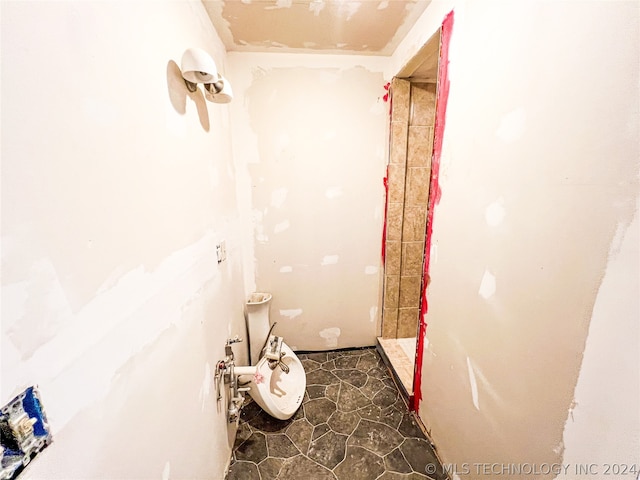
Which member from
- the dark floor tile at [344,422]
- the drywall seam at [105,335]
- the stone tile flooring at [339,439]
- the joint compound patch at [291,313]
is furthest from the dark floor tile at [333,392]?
the drywall seam at [105,335]

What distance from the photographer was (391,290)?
2135 mm

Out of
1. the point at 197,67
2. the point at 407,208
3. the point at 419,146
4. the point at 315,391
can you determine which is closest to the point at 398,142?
the point at 419,146

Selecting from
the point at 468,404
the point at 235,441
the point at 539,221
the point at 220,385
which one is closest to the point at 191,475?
the point at 220,385

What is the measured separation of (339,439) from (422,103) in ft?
7.52

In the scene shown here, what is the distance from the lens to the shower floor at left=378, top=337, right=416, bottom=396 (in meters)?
1.80

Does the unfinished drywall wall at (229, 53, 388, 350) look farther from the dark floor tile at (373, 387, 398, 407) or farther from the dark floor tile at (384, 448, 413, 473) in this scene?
the dark floor tile at (384, 448, 413, 473)

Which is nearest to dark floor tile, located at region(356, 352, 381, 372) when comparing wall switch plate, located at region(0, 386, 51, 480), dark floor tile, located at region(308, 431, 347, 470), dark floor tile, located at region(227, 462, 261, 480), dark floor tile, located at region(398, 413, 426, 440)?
dark floor tile, located at region(398, 413, 426, 440)

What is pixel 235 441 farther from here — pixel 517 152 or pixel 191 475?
pixel 517 152

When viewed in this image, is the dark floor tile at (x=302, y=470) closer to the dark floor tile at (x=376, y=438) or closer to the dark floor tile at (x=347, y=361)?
the dark floor tile at (x=376, y=438)

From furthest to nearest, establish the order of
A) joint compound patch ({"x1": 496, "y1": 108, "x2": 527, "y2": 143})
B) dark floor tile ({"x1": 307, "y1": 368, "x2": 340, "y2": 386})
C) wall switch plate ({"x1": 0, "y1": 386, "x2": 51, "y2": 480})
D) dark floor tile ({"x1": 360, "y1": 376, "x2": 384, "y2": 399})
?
dark floor tile ({"x1": 307, "y1": 368, "x2": 340, "y2": 386})
dark floor tile ({"x1": 360, "y1": 376, "x2": 384, "y2": 399})
joint compound patch ({"x1": 496, "y1": 108, "x2": 527, "y2": 143})
wall switch plate ({"x1": 0, "y1": 386, "x2": 51, "y2": 480})

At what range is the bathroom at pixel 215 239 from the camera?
1.37ft

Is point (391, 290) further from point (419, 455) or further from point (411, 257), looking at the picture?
point (419, 455)

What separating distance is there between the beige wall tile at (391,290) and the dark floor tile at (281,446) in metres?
1.20

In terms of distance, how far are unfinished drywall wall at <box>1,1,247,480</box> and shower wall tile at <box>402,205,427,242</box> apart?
157 cm
